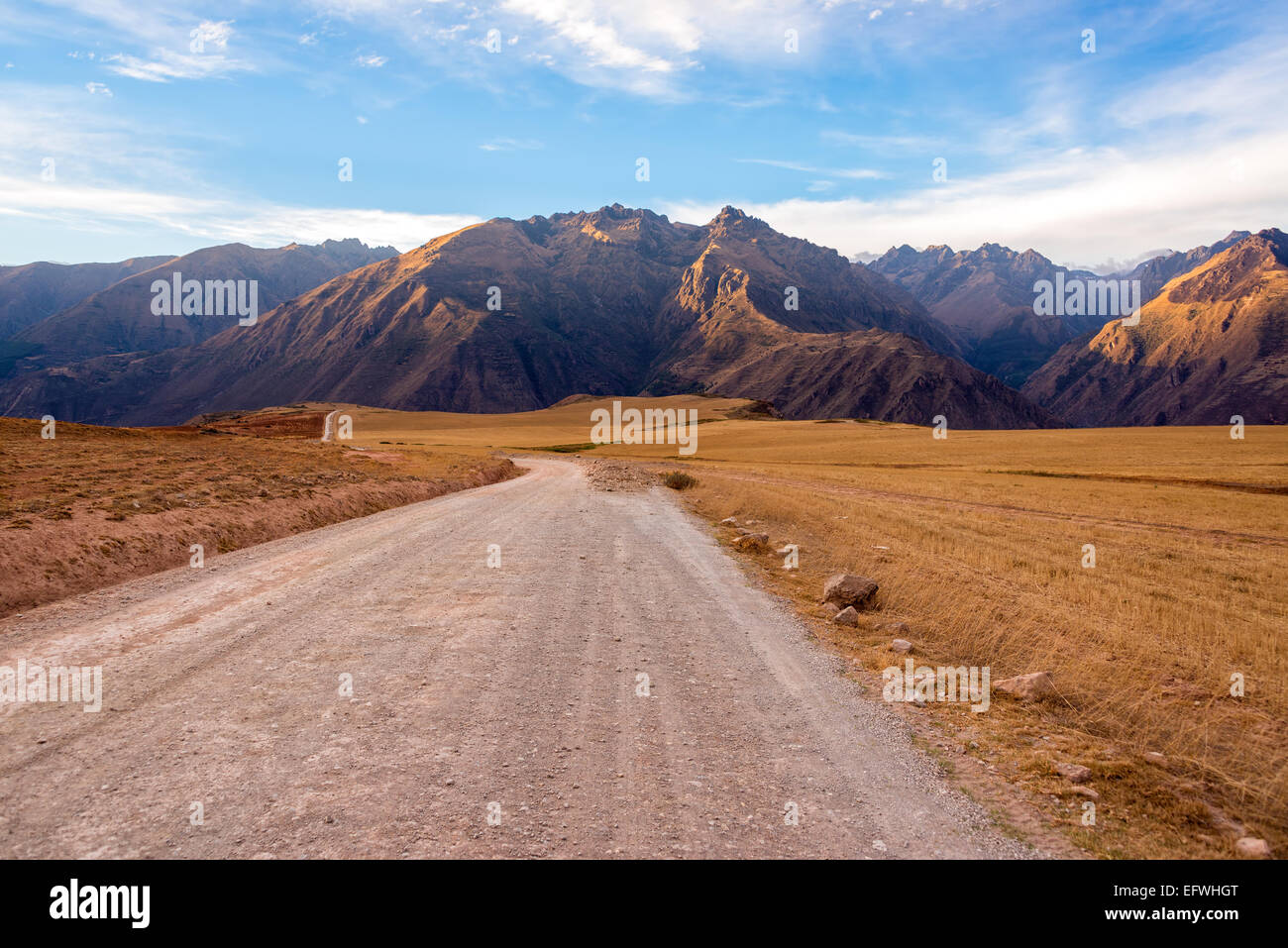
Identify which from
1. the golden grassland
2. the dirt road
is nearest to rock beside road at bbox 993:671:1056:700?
the golden grassland

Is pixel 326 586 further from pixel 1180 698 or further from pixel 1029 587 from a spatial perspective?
pixel 1029 587

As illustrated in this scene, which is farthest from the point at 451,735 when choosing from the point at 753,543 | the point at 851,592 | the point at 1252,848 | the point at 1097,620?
the point at 753,543

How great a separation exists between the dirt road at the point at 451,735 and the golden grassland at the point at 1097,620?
1431 millimetres

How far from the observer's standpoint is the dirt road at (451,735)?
488 centimetres

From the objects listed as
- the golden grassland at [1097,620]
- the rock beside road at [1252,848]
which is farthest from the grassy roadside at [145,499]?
the rock beside road at [1252,848]

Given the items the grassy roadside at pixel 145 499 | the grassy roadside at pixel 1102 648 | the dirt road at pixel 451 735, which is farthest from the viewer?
the grassy roadside at pixel 145 499

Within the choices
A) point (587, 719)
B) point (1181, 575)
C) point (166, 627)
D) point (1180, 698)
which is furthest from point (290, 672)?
point (1181, 575)

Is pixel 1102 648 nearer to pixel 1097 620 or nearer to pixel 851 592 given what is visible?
pixel 1097 620

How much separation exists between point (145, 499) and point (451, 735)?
16.9 m

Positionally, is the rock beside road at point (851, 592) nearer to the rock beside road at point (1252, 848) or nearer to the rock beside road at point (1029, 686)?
the rock beside road at point (1029, 686)

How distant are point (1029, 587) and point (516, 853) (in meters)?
14.2

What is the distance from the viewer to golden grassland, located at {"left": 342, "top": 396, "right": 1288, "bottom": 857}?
6.09 m

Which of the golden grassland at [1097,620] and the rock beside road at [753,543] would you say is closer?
the golden grassland at [1097,620]

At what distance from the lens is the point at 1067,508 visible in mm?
32719
